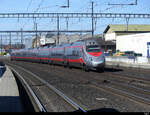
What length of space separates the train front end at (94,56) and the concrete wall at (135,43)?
29.3 metres

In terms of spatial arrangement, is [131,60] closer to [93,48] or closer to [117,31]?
[93,48]

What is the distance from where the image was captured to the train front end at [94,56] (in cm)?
2338

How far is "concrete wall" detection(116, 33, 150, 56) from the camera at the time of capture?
52.5m

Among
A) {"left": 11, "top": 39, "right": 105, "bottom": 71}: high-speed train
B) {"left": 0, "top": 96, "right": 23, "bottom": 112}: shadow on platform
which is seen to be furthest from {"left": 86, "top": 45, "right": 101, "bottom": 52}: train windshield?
{"left": 0, "top": 96, "right": 23, "bottom": 112}: shadow on platform

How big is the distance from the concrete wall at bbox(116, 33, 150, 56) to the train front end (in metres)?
29.3

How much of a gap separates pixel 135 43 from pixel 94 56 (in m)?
35.2

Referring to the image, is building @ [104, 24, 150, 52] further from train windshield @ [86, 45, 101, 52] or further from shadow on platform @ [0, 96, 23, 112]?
shadow on platform @ [0, 96, 23, 112]

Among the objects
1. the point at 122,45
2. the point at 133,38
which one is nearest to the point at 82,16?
the point at 133,38

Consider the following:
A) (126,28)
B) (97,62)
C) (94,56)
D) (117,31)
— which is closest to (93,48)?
(94,56)

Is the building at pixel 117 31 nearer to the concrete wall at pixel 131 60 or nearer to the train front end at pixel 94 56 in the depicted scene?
the concrete wall at pixel 131 60

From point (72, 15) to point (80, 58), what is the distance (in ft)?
36.2

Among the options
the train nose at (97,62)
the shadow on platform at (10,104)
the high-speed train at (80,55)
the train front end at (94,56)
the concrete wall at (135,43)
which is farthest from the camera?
the concrete wall at (135,43)

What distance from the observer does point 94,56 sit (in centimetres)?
2355

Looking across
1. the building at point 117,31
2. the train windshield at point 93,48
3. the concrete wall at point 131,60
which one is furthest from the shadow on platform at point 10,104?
the building at point 117,31
